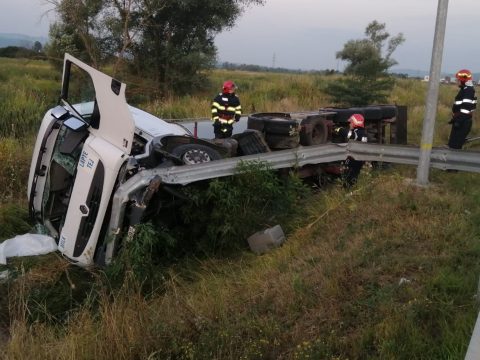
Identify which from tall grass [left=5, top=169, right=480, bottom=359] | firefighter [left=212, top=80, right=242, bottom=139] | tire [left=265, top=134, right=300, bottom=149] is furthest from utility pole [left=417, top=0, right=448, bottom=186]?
firefighter [left=212, top=80, right=242, bottom=139]

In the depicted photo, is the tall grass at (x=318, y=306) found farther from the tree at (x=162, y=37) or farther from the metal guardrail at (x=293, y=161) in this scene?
the tree at (x=162, y=37)

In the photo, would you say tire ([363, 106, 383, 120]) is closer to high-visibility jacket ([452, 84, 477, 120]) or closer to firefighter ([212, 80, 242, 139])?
high-visibility jacket ([452, 84, 477, 120])

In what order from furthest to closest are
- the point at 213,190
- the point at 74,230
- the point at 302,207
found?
the point at 302,207 < the point at 213,190 < the point at 74,230

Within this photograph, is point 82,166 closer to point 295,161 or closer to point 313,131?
point 295,161

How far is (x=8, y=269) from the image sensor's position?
503cm

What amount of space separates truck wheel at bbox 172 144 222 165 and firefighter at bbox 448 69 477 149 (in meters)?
5.32

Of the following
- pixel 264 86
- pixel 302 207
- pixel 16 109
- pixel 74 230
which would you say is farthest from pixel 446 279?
pixel 264 86

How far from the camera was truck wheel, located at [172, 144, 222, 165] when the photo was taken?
545 centimetres

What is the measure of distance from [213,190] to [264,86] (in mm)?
15806

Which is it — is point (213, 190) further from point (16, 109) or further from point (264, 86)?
point (264, 86)

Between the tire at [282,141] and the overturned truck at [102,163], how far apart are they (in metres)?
0.37

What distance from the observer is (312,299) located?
3719 mm

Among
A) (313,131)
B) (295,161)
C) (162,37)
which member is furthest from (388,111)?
(162,37)

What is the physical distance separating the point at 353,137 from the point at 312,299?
4837 millimetres
